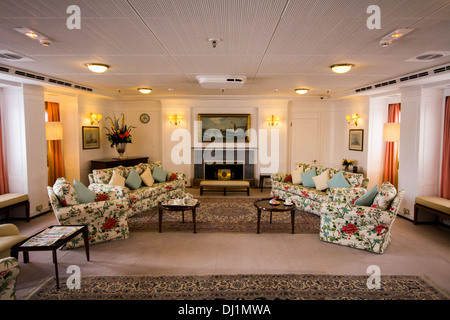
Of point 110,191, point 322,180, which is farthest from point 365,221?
point 110,191

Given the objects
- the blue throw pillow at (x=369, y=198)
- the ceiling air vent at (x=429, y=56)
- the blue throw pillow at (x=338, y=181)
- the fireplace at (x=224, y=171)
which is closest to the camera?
the ceiling air vent at (x=429, y=56)

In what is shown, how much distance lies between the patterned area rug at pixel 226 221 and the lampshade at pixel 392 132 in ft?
8.35

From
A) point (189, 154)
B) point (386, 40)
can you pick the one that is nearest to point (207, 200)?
point (189, 154)

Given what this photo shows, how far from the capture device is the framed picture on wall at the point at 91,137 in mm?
7188

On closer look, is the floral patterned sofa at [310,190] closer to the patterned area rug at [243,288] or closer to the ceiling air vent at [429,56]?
the patterned area rug at [243,288]

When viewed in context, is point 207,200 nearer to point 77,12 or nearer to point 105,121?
point 105,121

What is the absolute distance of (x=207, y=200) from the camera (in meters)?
6.77

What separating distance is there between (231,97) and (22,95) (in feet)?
17.0

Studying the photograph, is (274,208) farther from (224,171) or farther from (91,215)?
(224,171)

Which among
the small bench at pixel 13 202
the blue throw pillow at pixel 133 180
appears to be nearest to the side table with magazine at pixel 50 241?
the small bench at pixel 13 202

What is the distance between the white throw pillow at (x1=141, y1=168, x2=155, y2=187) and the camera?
6.25 m

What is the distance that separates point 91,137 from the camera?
745 cm

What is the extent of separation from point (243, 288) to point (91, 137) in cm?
633
